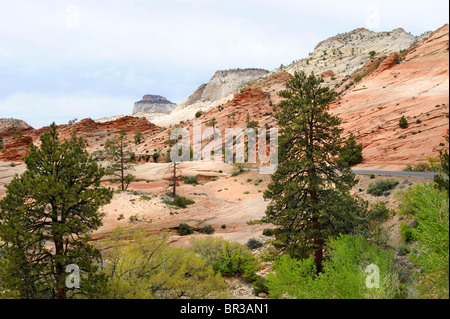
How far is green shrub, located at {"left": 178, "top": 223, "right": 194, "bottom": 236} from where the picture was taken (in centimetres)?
2441

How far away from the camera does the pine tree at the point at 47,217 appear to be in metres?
8.62

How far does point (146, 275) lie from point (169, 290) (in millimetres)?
1165

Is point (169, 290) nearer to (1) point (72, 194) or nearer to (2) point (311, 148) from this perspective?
(1) point (72, 194)

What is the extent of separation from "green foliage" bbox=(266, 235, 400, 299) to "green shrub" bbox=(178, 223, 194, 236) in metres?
12.1

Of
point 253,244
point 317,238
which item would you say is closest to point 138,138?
point 253,244

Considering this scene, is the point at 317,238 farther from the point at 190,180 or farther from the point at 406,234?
the point at 190,180

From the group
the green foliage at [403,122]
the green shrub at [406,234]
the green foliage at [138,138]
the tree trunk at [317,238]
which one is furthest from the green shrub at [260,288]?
the green foliage at [138,138]

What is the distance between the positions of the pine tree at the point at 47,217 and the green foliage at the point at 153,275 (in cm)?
136

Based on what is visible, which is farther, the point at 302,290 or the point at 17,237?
the point at 302,290

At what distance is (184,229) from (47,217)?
16.5 m

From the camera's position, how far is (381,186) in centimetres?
2012

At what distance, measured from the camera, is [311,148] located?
13.1 m

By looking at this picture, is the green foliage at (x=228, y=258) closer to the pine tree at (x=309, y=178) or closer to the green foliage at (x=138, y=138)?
the pine tree at (x=309, y=178)
